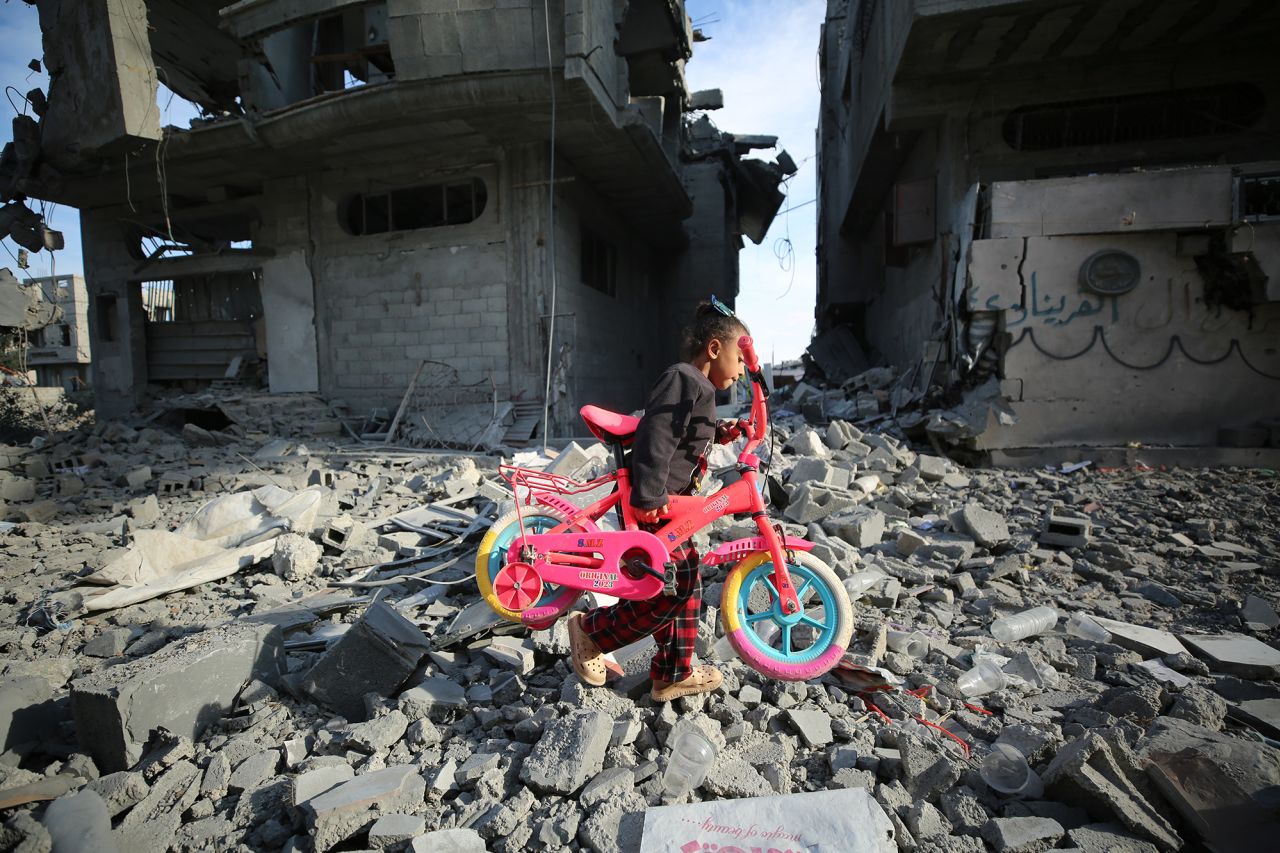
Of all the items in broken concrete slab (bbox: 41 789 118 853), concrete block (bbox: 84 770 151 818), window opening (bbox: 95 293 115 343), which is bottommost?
concrete block (bbox: 84 770 151 818)

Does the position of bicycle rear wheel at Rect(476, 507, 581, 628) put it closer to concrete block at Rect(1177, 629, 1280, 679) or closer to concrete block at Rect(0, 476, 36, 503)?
concrete block at Rect(1177, 629, 1280, 679)

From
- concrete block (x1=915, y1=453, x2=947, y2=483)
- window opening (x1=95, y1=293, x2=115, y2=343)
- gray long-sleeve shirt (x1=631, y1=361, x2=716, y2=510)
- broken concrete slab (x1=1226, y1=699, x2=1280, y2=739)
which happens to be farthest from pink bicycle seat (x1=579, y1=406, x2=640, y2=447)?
window opening (x1=95, y1=293, x2=115, y2=343)

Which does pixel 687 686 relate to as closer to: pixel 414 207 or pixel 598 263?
pixel 598 263

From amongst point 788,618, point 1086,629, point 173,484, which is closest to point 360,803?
point 788,618

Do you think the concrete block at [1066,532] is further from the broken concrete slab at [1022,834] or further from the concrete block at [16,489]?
the concrete block at [16,489]

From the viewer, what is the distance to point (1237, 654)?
251cm

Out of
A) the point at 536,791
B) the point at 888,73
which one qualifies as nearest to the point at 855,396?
the point at 888,73

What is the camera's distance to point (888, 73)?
868cm

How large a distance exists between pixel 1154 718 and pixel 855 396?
30.8ft

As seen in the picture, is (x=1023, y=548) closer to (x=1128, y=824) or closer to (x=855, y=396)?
(x=1128, y=824)

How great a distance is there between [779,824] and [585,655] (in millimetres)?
951

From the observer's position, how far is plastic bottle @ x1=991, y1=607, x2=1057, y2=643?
284 centimetres

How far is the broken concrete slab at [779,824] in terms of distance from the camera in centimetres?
154

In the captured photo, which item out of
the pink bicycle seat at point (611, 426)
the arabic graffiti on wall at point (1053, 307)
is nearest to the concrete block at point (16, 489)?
the pink bicycle seat at point (611, 426)
